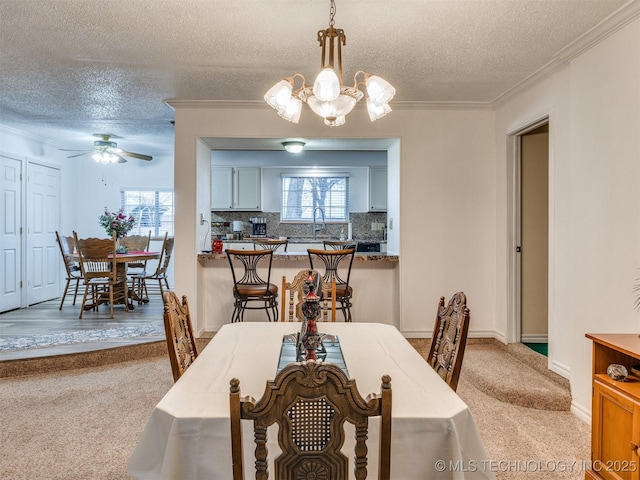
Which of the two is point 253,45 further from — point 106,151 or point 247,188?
point 247,188

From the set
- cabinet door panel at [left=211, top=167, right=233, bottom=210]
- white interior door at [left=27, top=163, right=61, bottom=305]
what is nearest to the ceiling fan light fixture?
white interior door at [left=27, top=163, right=61, bottom=305]

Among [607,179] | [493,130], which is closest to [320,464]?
[607,179]

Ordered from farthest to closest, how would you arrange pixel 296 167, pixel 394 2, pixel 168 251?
1. pixel 296 167
2. pixel 168 251
3. pixel 394 2

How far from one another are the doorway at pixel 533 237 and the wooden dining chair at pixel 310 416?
3600mm

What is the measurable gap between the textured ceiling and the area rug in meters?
2.40

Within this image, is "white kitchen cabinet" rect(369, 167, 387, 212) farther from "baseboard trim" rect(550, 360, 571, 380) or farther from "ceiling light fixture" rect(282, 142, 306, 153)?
"baseboard trim" rect(550, 360, 571, 380)

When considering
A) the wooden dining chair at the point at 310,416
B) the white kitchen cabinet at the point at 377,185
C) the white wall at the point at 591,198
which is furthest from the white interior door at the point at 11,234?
the white wall at the point at 591,198

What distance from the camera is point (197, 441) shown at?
121 cm

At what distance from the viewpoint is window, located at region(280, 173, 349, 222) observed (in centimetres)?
742

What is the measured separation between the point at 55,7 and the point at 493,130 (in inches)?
151

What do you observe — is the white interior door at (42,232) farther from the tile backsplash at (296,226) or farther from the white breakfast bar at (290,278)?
the white breakfast bar at (290,278)

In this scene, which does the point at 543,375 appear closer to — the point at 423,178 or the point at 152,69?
the point at 423,178

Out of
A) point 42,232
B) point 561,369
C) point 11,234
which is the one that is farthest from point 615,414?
point 42,232

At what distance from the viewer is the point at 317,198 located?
7441mm
